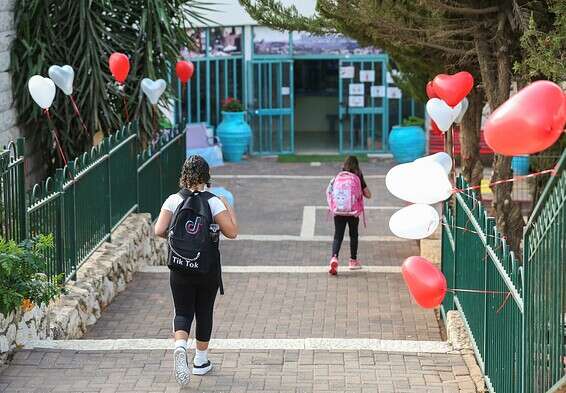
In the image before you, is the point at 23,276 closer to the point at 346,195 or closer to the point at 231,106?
the point at 346,195

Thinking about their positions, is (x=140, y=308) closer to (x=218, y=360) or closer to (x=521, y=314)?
(x=218, y=360)

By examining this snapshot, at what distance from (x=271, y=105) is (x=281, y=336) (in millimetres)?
14585

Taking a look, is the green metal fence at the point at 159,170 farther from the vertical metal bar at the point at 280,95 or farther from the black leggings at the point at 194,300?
the vertical metal bar at the point at 280,95

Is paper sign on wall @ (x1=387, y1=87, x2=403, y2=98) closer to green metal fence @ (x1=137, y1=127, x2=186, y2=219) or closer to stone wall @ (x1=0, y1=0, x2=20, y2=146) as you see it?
green metal fence @ (x1=137, y1=127, x2=186, y2=219)

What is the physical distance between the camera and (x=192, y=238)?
Result: 22.7 ft

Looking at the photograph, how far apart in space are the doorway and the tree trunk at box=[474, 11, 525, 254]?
43.8ft

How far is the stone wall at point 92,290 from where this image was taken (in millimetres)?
7582

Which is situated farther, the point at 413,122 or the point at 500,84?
the point at 413,122

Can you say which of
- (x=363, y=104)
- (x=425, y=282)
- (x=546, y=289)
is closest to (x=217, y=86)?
(x=363, y=104)

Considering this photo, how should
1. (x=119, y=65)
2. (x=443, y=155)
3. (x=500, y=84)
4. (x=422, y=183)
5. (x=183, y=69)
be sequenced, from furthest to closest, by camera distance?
(x=183, y=69) < (x=119, y=65) < (x=500, y=84) < (x=443, y=155) < (x=422, y=183)

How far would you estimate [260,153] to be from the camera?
75.8 feet

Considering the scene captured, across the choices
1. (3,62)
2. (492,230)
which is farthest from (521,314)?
(3,62)

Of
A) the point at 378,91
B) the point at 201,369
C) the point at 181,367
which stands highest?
the point at 378,91

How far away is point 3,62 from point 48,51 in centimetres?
60
